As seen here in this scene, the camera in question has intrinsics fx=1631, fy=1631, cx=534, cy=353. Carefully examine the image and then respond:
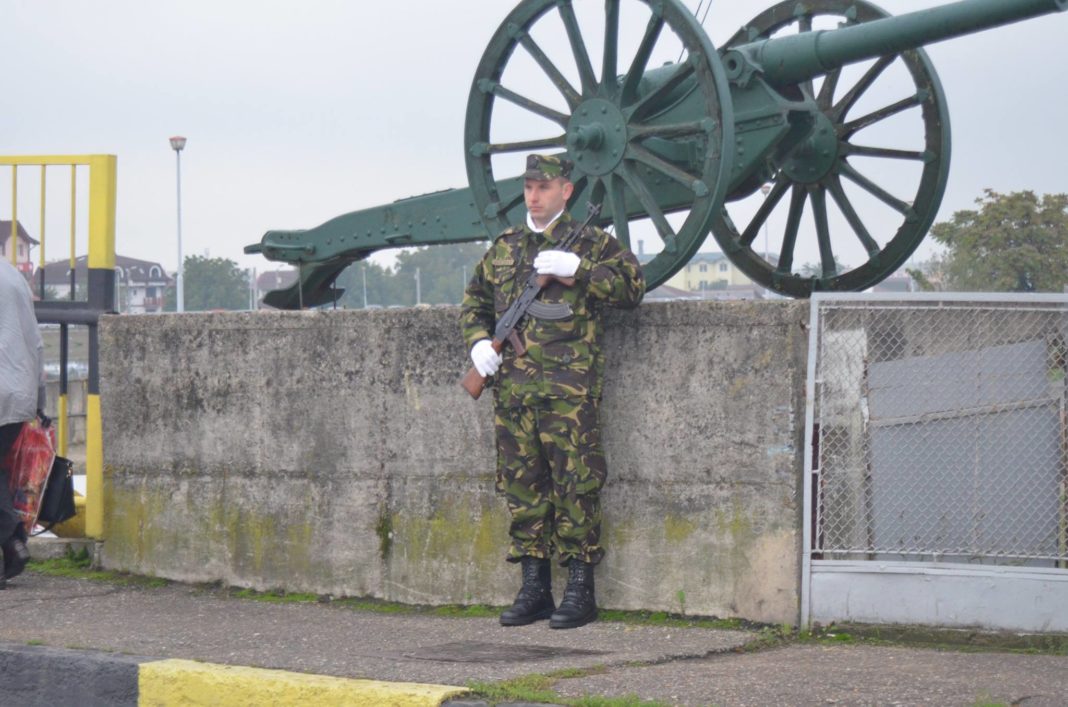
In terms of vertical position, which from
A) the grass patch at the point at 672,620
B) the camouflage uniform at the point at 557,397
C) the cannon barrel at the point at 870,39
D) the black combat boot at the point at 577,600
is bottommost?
the grass patch at the point at 672,620

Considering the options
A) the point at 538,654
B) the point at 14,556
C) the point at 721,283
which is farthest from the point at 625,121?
the point at 721,283

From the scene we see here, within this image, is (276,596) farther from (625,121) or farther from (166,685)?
(625,121)

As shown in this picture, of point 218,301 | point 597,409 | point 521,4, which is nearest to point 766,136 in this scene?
point 521,4

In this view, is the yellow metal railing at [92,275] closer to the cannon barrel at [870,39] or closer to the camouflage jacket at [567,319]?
the camouflage jacket at [567,319]

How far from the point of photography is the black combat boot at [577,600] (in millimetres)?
6117

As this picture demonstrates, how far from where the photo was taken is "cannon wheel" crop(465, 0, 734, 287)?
22.2ft

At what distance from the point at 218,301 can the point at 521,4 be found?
41.3 m

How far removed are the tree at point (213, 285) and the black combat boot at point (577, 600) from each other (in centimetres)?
4173

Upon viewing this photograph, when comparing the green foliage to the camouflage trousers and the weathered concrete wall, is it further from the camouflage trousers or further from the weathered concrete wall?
the weathered concrete wall

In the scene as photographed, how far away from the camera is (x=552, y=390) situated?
19.8 feet

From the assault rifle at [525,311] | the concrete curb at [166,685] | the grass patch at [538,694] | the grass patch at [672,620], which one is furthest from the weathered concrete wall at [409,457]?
the concrete curb at [166,685]

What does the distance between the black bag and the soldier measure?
7.89 ft

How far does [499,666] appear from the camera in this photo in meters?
5.38

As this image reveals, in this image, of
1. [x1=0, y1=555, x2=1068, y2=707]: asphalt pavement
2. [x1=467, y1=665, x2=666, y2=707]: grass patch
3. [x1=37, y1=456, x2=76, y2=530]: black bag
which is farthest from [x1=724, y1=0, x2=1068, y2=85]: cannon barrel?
[x1=37, y1=456, x2=76, y2=530]: black bag
